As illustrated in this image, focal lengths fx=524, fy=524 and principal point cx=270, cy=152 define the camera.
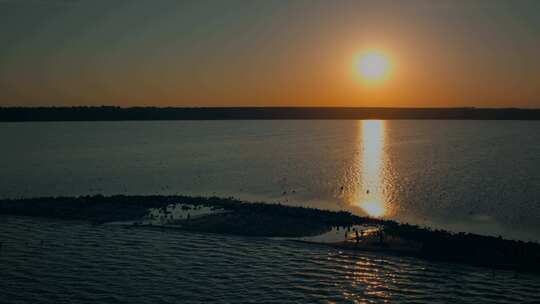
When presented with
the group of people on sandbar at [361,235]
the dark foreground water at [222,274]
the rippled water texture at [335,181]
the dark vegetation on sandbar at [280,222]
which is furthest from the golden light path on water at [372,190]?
the dark foreground water at [222,274]

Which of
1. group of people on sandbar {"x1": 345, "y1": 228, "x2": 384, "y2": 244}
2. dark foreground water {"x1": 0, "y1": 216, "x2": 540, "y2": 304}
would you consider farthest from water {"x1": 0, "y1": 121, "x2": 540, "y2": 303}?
group of people on sandbar {"x1": 345, "y1": 228, "x2": 384, "y2": 244}

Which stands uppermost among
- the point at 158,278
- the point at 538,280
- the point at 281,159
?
the point at 281,159

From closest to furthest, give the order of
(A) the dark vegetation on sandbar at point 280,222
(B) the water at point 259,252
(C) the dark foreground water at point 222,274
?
1. (C) the dark foreground water at point 222,274
2. (B) the water at point 259,252
3. (A) the dark vegetation on sandbar at point 280,222

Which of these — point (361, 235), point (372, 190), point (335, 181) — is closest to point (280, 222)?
point (361, 235)

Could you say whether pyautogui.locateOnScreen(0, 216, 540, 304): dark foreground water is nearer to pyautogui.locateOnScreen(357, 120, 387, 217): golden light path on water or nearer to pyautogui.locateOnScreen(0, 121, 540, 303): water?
pyautogui.locateOnScreen(0, 121, 540, 303): water

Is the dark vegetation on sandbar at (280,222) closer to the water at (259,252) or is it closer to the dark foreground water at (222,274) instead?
the water at (259,252)

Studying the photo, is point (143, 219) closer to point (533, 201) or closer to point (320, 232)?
point (320, 232)

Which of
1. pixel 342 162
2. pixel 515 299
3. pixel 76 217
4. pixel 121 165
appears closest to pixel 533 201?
pixel 515 299
